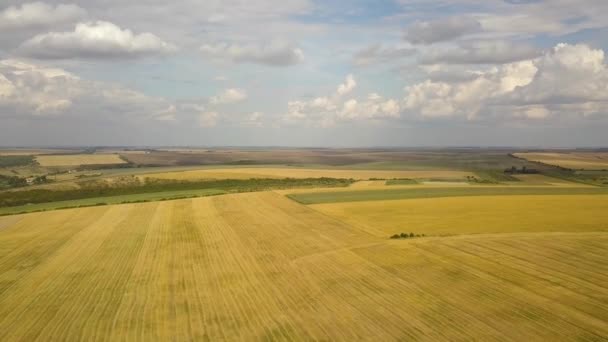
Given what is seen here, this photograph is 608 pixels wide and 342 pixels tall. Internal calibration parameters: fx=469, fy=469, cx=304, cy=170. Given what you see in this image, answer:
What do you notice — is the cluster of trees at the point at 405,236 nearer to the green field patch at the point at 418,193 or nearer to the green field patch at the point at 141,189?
the green field patch at the point at 418,193

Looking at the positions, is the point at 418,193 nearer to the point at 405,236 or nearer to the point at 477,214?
the point at 477,214

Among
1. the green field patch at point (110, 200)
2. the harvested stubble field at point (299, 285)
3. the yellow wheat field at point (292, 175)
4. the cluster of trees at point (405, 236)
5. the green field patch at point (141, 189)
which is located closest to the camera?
the harvested stubble field at point (299, 285)

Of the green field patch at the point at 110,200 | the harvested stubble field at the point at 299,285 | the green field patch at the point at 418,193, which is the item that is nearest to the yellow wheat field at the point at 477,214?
the harvested stubble field at the point at 299,285

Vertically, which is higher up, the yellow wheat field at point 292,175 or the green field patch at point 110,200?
the yellow wheat field at point 292,175

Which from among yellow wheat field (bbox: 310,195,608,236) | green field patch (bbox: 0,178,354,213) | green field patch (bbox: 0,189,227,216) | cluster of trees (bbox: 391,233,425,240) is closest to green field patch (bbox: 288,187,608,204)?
yellow wheat field (bbox: 310,195,608,236)

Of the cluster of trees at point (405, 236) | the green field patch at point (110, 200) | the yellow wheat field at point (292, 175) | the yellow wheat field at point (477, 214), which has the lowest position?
the green field patch at point (110, 200)

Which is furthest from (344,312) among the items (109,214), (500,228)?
(109,214)
